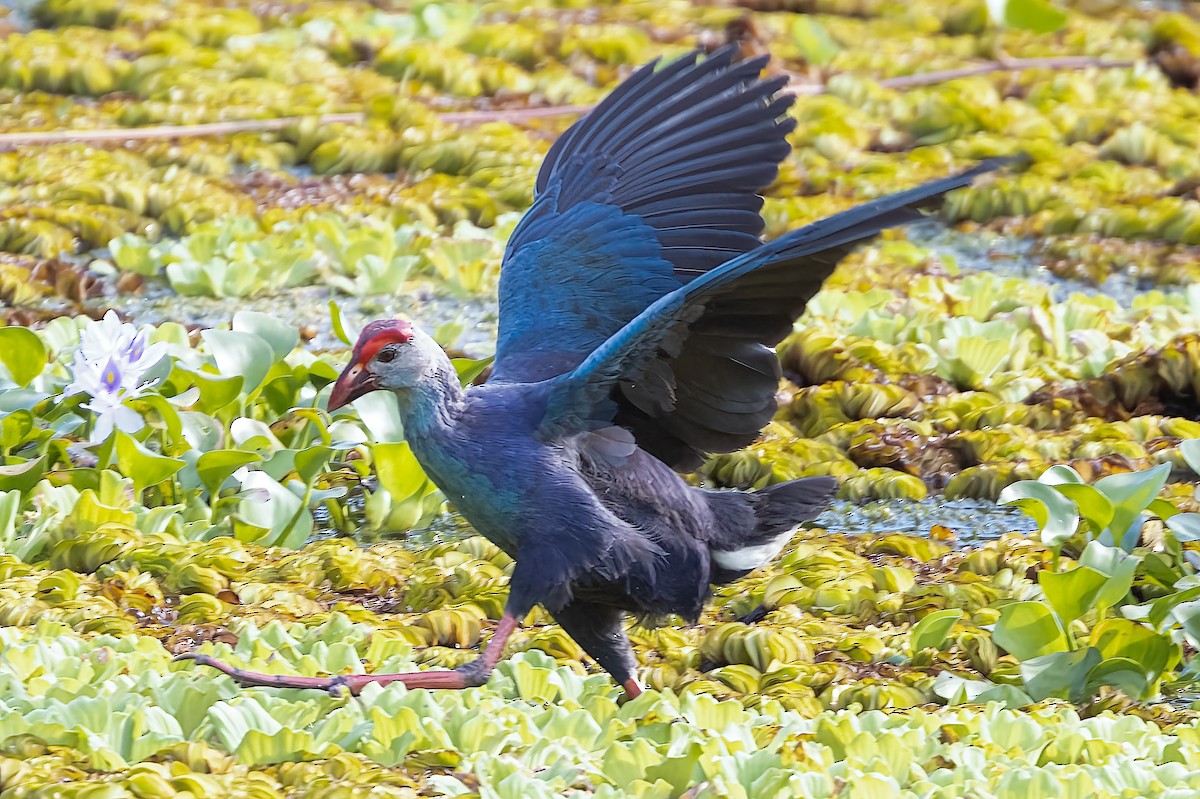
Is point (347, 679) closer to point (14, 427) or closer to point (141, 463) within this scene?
point (141, 463)

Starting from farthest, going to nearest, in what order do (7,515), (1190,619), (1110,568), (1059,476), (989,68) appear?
(989,68) → (7,515) → (1059,476) → (1110,568) → (1190,619)

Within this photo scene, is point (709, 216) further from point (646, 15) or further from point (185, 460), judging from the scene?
point (646, 15)

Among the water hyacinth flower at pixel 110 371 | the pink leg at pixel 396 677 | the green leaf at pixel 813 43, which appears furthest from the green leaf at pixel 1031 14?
the pink leg at pixel 396 677

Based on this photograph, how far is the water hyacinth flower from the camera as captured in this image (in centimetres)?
401

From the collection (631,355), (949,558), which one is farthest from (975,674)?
(631,355)

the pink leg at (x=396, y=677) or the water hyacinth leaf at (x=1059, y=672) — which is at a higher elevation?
the pink leg at (x=396, y=677)

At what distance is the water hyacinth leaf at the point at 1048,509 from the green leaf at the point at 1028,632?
0.17 meters

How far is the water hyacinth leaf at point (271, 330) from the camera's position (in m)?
4.43

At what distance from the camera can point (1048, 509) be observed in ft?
11.1

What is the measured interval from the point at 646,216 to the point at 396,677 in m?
1.35

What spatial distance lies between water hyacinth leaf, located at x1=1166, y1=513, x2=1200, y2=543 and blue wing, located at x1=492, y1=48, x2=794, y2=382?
Answer: 3.45 ft

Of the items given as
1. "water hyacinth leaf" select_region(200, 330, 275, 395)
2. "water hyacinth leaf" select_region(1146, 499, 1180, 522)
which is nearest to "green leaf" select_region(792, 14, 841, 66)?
"water hyacinth leaf" select_region(200, 330, 275, 395)

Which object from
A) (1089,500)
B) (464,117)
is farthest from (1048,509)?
(464,117)

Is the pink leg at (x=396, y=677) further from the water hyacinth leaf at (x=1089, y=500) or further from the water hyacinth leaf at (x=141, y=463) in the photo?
the water hyacinth leaf at (x=1089, y=500)
